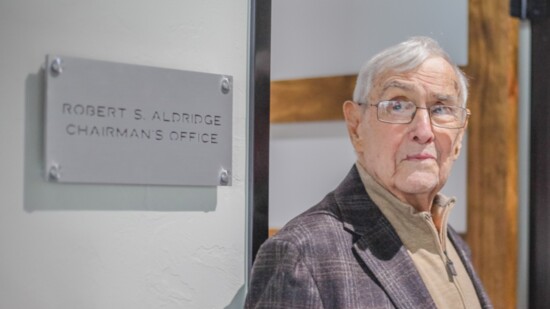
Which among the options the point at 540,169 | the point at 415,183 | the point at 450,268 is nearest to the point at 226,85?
the point at 415,183

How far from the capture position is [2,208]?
1.43 m

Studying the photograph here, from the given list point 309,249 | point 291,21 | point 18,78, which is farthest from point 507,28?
point 18,78

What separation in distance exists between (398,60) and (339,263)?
1.44 ft

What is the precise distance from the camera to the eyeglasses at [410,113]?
1.88 meters

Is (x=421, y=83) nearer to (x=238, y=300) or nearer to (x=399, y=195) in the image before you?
(x=399, y=195)

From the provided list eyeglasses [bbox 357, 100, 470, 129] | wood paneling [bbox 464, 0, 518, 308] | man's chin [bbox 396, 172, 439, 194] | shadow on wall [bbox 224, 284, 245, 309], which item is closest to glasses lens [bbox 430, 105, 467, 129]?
eyeglasses [bbox 357, 100, 470, 129]

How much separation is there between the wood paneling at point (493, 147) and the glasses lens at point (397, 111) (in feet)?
2.35

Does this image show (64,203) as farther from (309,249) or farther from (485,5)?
(485,5)

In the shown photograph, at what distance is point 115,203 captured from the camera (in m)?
1.58

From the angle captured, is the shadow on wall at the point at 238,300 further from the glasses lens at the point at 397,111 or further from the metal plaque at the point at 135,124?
the glasses lens at the point at 397,111

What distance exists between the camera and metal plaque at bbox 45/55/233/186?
1509 millimetres

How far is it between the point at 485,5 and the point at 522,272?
0.74m

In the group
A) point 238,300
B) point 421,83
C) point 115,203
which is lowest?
point 238,300

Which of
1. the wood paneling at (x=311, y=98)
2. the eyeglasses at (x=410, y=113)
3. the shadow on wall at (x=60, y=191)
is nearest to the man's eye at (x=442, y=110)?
the eyeglasses at (x=410, y=113)
